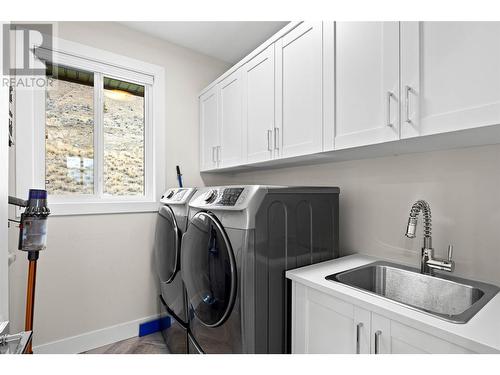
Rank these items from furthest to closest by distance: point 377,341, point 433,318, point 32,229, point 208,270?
point 208,270
point 32,229
point 377,341
point 433,318

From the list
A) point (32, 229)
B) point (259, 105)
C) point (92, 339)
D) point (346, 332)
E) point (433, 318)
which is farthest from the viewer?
point (92, 339)

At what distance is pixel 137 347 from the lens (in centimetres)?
208

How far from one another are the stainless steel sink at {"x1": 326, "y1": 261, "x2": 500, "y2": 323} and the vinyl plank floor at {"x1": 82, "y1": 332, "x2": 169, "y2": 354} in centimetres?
157

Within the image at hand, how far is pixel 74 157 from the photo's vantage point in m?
2.12

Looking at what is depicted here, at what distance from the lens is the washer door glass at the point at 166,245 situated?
189 cm

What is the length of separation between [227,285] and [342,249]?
907 mm

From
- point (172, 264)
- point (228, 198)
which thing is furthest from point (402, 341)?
point (172, 264)

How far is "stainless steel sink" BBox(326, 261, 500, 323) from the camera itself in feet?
3.77

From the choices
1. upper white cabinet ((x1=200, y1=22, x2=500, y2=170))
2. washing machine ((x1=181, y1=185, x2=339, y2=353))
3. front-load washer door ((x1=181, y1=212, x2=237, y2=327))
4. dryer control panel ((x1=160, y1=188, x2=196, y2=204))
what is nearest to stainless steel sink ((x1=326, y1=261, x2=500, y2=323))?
washing machine ((x1=181, y1=185, x2=339, y2=353))

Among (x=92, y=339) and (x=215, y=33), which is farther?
(x=215, y=33)

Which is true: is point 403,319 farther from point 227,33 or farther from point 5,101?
point 227,33

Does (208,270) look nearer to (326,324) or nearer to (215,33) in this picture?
(326,324)

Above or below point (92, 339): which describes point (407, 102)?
above

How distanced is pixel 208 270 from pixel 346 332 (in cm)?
74
